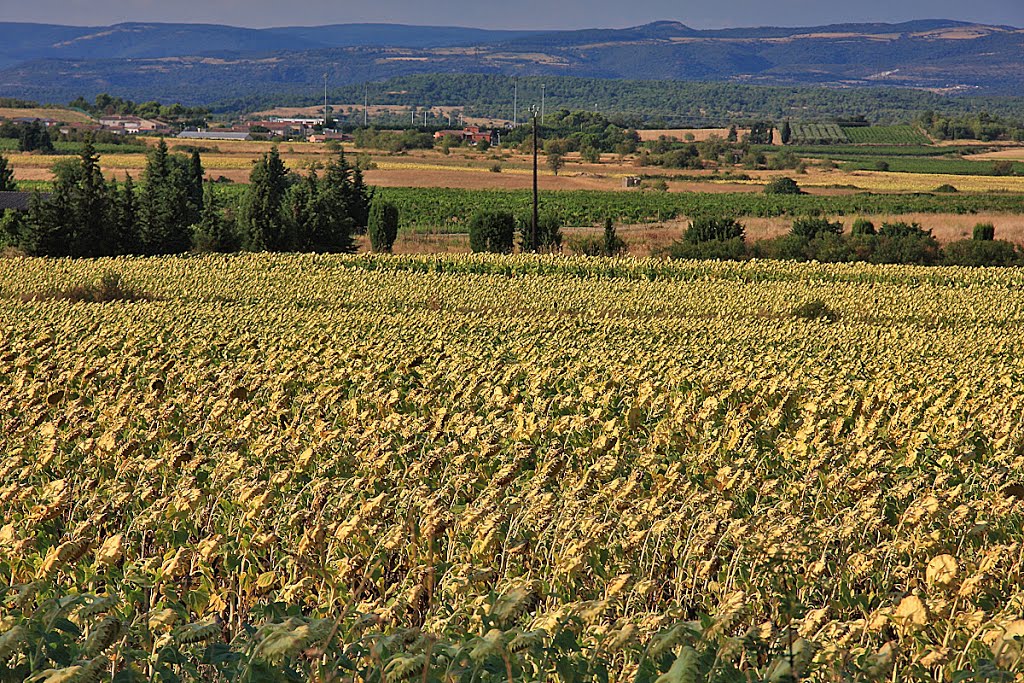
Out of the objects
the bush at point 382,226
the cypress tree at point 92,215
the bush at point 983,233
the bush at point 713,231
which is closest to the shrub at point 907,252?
the bush at point 983,233

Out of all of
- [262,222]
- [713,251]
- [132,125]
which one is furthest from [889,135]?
[262,222]

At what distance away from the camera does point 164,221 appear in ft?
140

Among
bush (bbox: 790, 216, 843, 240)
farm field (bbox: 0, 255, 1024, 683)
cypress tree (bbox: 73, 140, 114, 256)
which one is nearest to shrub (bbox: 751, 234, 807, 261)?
bush (bbox: 790, 216, 843, 240)

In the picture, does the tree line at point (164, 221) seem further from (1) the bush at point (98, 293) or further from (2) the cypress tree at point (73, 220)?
(1) the bush at point (98, 293)

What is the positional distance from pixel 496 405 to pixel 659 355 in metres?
3.72

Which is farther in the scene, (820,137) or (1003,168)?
(820,137)

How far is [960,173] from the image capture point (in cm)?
11594

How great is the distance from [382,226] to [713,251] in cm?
1305

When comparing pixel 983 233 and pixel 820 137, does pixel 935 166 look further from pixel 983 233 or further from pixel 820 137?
pixel 983 233

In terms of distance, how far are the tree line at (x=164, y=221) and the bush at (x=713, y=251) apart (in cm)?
A: 1165

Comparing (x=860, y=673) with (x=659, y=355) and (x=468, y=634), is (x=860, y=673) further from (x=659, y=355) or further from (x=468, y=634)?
(x=659, y=355)

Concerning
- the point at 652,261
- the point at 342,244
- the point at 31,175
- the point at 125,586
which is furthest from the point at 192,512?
the point at 31,175

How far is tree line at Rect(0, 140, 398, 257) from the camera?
127 feet

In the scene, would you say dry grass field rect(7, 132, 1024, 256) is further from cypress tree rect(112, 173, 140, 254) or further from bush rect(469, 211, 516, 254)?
cypress tree rect(112, 173, 140, 254)
